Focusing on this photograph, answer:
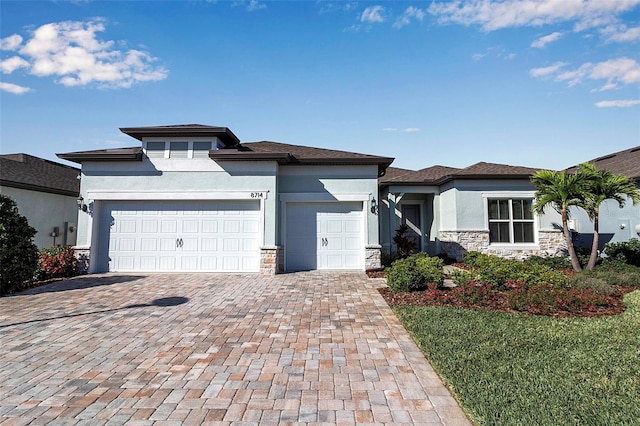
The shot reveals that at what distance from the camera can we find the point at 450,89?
11258 millimetres

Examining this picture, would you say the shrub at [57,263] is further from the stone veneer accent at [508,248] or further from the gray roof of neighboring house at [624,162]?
the gray roof of neighboring house at [624,162]

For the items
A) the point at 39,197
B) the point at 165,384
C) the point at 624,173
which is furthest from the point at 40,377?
the point at 624,173

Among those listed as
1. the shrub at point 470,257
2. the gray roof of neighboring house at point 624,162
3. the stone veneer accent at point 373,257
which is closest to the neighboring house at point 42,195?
the stone veneer accent at point 373,257

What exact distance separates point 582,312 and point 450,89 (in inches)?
328

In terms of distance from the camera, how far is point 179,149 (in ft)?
35.9

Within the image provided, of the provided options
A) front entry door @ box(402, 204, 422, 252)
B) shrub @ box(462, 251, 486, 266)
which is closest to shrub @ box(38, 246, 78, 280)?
front entry door @ box(402, 204, 422, 252)

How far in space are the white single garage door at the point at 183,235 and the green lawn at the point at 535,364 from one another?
21.6 ft

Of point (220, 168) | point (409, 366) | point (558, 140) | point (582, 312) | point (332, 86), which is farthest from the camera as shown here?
point (558, 140)

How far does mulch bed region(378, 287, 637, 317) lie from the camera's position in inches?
237

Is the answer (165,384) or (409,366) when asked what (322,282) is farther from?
(165,384)

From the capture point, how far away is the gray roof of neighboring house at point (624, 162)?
12569mm

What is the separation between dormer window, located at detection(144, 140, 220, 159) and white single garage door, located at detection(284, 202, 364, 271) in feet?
11.7

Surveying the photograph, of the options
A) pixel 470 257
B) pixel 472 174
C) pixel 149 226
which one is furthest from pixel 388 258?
pixel 149 226

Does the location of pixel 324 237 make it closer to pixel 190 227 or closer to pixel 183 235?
A: pixel 190 227
